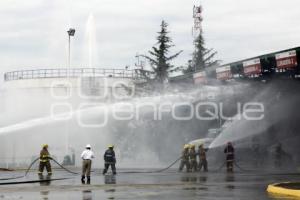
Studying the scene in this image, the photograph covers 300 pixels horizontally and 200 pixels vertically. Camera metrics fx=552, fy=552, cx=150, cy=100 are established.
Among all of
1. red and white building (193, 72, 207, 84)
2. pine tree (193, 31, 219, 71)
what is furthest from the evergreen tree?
red and white building (193, 72, 207, 84)

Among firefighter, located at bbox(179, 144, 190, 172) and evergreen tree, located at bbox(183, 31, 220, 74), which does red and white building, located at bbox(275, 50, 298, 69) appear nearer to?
firefighter, located at bbox(179, 144, 190, 172)

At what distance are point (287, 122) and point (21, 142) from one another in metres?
19.1

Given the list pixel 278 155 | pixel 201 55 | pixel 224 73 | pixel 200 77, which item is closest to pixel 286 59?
pixel 224 73

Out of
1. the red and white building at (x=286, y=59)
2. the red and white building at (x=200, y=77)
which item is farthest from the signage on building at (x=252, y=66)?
the red and white building at (x=200, y=77)

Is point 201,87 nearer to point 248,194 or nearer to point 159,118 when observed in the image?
point 159,118

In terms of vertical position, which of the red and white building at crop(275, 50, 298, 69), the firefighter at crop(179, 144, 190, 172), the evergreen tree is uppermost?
the evergreen tree

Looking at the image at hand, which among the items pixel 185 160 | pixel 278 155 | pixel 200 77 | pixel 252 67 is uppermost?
pixel 200 77

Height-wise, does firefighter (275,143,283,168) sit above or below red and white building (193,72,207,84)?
below

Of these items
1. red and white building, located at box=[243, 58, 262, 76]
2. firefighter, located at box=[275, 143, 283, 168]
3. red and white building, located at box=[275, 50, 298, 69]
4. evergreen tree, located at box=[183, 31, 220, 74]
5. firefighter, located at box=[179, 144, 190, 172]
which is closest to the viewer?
firefighter, located at box=[179, 144, 190, 172]

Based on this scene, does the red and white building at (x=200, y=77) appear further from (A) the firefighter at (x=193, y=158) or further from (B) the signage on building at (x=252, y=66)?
(A) the firefighter at (x=193, y=158)

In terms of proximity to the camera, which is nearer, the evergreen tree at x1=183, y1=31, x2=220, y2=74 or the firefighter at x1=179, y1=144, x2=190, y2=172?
the firefighter at x1=179, y1=144, x2=190, y2=172

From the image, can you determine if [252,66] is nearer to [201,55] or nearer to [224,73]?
[224,73]

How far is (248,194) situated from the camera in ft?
47.8

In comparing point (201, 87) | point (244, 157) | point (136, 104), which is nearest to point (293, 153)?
point (244, 157)
